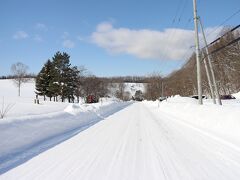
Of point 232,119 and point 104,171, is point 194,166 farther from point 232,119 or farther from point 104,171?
point 232,119

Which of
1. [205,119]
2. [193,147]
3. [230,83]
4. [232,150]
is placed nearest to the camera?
[232,150]

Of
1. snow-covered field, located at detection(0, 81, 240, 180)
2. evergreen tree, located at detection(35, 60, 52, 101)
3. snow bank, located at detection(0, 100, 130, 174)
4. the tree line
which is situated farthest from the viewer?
evergreen tree, located at detection(35, 60, 52, 101)

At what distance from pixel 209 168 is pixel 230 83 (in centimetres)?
6399

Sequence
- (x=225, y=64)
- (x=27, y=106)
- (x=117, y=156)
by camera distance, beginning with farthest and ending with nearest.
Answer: (x=225, y=64) → (x=27, y=106) → (x=117, y=156)

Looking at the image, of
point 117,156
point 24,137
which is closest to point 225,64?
point 24,137

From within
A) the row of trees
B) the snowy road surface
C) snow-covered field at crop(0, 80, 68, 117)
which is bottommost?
the snowy road surface

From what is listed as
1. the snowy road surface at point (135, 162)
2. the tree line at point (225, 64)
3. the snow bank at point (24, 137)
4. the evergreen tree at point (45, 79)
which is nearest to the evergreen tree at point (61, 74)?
the evergreen tree at point (45, 79)

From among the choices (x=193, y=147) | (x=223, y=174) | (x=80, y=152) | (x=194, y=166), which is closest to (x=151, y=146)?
(x=193, y=147)

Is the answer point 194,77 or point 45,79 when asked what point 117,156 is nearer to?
point 45,79

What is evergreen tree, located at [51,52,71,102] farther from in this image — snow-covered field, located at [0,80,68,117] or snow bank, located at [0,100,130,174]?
snow bank, located at [0,100,130,174]

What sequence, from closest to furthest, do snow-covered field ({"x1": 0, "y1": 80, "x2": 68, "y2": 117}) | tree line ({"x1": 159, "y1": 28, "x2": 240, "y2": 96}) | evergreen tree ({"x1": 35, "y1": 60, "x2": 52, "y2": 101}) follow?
snow-covered field ({"x1": 0, "y1": 80, "x2": 68, "y2": 117})
tree line ({"x1": 159, "y1": 28, "x2": 240, "y2": 96})
evergreen tree ({"x1": 35, "y1": 60, "x2": 52, "y2": 101})

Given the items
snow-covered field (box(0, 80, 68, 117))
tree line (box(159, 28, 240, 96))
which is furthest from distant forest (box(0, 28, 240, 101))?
snow-covered field (box(0, 80, 68, 117))

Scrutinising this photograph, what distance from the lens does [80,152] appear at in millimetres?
8617

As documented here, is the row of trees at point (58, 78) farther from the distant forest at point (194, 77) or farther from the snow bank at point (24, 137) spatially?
the snow bank at point (24, 137)
